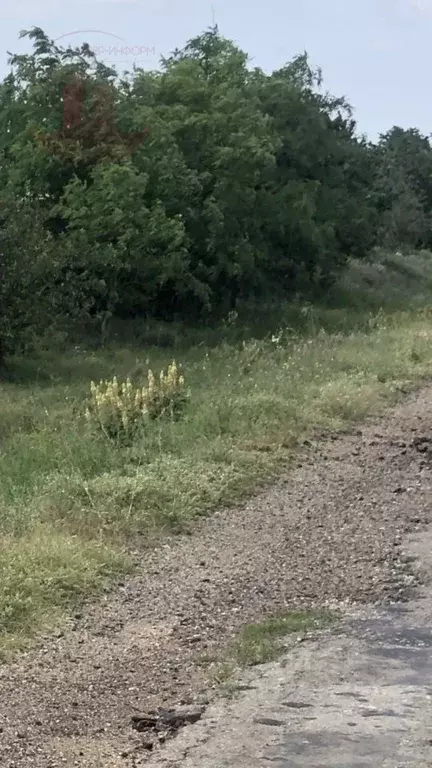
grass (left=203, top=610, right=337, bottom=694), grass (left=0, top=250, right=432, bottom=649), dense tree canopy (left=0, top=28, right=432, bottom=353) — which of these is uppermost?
dense tree canopy (left=0, top=28, right=432, bottom=353)

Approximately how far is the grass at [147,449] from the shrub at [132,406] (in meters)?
0.21

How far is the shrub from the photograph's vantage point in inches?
364

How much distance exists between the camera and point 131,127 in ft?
69.3

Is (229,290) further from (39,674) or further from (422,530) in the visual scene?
(39,674)

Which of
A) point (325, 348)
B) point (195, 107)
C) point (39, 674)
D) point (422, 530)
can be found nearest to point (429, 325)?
point (325, 348)

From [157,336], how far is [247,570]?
15430 millimetres

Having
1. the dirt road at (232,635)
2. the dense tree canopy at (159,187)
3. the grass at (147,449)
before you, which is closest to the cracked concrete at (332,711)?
the dirt road at (232,635)

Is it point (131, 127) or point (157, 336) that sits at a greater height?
point (131, 127)

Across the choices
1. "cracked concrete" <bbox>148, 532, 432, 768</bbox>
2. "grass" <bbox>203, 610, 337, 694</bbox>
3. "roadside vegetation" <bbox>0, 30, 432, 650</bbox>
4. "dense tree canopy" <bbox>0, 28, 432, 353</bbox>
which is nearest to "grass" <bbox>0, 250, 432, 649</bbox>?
"roadside vegetation" <bbox>0, 30, 432, 650</bbox>

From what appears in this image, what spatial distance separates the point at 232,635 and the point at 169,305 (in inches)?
726

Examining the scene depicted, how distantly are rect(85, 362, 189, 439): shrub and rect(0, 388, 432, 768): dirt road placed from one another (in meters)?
2.20

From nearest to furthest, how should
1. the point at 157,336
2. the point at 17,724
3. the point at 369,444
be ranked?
the point at 17,724 < the point at 369,444 < the point at 157,336

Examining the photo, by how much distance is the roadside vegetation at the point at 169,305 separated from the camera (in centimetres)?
689

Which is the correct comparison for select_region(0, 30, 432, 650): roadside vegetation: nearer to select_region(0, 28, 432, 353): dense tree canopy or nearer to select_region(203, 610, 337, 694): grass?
select_region(0, 28, 432, 353): dense tree canopy
